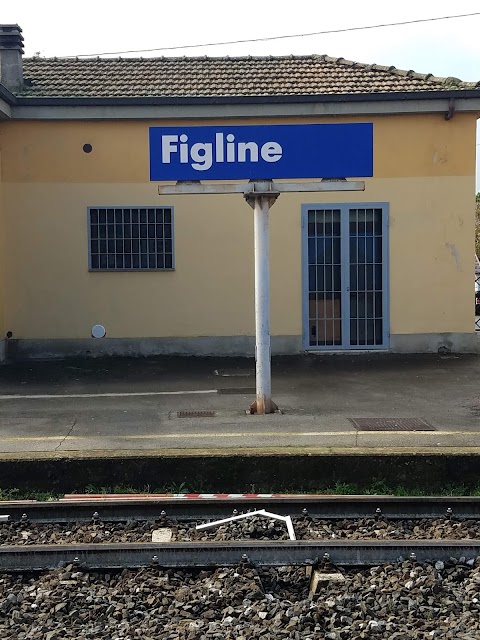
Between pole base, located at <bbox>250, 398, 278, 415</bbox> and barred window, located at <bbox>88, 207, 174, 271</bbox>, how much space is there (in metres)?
5.21

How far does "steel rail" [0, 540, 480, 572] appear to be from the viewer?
16.0ft

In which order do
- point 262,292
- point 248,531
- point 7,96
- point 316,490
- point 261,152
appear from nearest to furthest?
point 248,531 → point 316,490 → point 261,152 → point 262,292 → point 7,96

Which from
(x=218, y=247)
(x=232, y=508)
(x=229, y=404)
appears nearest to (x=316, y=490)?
(x=232, y=508)

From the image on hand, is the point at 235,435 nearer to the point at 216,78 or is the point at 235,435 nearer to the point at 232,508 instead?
the point at 232,508

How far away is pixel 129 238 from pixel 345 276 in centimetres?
389

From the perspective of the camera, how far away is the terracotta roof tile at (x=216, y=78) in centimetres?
1348

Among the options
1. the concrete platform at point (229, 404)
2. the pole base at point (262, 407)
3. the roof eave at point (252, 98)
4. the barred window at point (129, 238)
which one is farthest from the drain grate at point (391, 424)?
the roof eave at point (252, 98)

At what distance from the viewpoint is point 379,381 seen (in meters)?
11.2

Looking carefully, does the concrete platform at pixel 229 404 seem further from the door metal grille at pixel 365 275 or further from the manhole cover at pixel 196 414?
the door metal grille at pixel 365 275

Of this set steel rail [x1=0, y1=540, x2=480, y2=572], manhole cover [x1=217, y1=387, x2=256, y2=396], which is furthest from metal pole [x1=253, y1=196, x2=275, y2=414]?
steel rail [x1=0, y1=540, x2=480, y2=572]

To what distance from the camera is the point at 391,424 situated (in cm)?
837

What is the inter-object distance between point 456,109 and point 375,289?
3.40 metres

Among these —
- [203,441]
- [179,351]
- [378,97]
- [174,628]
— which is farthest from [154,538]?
[378,97]

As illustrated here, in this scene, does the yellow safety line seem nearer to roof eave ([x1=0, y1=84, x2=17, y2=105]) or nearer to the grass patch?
the grass patch
